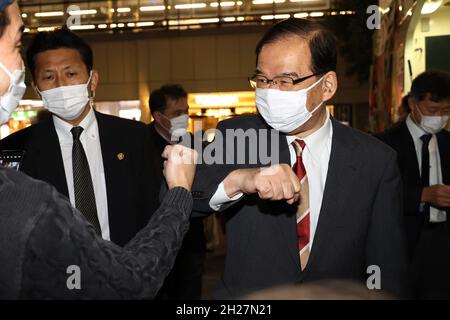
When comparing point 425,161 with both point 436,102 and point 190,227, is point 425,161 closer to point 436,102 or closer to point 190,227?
point 436,102

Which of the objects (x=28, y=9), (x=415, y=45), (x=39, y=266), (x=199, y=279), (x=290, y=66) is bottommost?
(x=199, y=279)

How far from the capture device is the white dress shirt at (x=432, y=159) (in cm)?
395

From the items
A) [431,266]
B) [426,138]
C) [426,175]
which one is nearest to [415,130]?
[426,138]

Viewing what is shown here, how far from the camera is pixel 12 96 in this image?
1.58m

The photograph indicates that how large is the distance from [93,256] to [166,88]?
13.2 ft

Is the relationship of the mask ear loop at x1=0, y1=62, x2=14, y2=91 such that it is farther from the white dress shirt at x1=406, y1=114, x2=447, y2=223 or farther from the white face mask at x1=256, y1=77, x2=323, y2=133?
A: the white dress shirt at x1=406, y1=114, x2=447, y2=223

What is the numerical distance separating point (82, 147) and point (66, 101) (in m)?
0.28

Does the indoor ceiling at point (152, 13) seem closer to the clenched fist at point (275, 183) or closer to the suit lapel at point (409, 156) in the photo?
the suit lapel at point (409, 156)

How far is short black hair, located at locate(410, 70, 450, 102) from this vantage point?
3.94 meters

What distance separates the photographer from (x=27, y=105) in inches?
555

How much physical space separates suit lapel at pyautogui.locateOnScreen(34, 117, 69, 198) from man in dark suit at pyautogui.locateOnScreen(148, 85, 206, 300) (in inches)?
50.3

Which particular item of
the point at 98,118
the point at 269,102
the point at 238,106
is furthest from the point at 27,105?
the point at 269,102

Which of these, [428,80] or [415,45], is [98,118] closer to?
[428,80]

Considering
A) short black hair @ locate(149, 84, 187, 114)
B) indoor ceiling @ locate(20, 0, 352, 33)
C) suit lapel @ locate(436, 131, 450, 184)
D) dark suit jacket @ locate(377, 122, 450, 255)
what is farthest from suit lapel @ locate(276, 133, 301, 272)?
indoor ceiling @ locate(20, 0, 352, 33)
